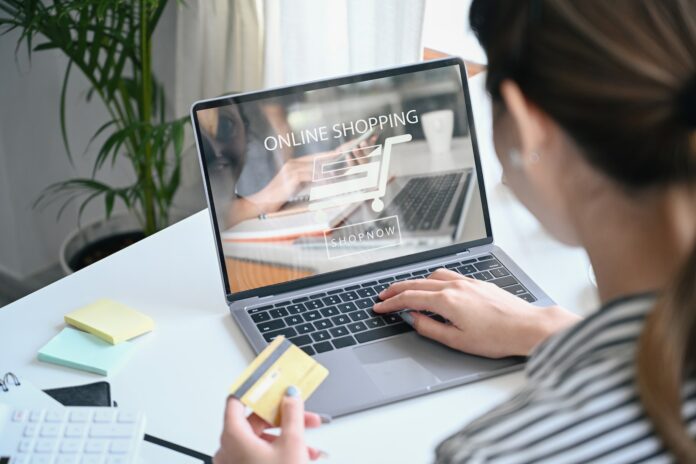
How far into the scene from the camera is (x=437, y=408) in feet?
2.81

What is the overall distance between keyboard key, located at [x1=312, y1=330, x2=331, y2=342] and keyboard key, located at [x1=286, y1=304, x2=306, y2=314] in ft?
0.16

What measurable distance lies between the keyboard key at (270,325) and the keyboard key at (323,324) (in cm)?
4

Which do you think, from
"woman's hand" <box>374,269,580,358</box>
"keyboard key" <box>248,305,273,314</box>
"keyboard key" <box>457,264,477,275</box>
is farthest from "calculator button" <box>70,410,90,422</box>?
"keyboard key" <box>457,264,477,275</box>

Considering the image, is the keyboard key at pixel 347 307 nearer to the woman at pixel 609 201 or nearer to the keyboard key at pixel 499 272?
the keyboard key at pixel 499 272

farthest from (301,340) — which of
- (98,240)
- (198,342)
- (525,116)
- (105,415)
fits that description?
(98,240)

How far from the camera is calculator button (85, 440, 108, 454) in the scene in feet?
→ 2.58

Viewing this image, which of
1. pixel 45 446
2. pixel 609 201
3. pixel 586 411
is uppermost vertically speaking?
pixel 609 201

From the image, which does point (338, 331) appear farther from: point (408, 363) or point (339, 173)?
point (339, 173)

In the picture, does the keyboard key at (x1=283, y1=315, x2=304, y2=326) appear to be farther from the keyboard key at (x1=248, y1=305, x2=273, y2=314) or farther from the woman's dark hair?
the woman's dark hair

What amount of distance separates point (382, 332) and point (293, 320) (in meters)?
0.11

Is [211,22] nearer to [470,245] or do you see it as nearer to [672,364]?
[470,245]

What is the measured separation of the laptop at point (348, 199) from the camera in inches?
38.7

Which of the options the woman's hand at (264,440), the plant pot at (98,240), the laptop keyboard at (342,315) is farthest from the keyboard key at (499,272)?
the plant pot at (98,240)

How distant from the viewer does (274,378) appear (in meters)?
0.76
